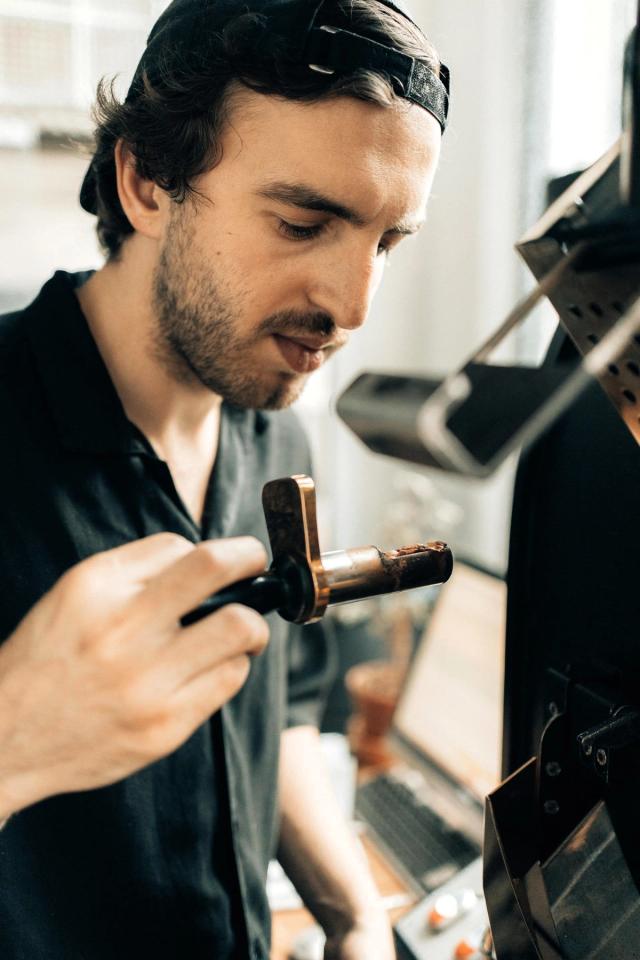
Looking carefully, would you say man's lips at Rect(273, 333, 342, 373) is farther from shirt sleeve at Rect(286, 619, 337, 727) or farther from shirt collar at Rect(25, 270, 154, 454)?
shirt sleeve at Rect(286, 619, 337, 727)

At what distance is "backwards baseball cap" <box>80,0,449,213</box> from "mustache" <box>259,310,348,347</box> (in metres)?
0.24

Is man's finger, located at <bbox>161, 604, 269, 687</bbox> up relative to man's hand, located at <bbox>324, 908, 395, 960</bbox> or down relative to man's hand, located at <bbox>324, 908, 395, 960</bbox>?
up

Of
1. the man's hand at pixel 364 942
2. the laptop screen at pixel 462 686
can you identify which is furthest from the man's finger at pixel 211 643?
the laptop screen at pixel 462 686

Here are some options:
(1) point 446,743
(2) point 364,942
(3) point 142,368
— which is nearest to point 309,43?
(3) point 142,368

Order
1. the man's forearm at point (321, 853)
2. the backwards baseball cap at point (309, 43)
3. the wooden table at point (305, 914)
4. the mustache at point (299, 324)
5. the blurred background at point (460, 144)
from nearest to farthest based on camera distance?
1. the backwards baseball cap at point (309, 43)
2. the mustache at point (299, 324)
3. the man's forearm at point (321, 853)
4. the wooden table at point (305, 914)
5. the blurred background at point (460, 144)

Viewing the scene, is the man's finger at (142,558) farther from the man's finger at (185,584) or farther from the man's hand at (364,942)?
the man's hand at (364,942)

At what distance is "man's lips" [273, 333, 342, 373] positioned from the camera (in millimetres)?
896

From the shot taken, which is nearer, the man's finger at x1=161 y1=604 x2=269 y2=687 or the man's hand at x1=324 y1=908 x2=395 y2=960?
the man's finger at x1=161 y1=604 x2=269 y2=687

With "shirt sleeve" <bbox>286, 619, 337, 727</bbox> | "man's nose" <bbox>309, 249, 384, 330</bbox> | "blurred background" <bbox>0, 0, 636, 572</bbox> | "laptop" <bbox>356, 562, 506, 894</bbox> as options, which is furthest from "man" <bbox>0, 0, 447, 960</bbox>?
"blurred background" <bbox>0, 0, 636, 572</bbox>

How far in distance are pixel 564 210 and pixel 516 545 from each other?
35 cm

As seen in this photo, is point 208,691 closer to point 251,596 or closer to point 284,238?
point 251,596

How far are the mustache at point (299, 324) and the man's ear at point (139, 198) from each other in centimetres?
18

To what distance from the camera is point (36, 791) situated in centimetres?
47

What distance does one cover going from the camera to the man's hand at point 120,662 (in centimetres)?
43
